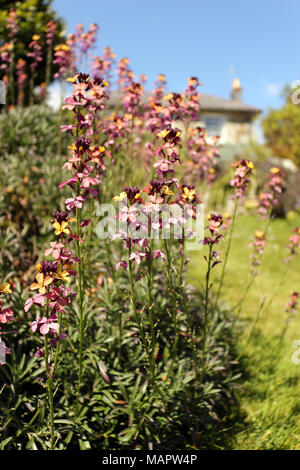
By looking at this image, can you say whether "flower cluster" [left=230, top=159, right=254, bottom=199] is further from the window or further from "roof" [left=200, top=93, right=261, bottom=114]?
the window

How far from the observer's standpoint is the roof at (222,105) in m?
24.4

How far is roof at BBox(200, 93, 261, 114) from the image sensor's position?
24.4 m

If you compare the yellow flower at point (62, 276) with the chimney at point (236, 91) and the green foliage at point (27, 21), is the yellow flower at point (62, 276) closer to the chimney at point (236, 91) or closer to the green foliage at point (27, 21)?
the green foliage at point (27, 21)

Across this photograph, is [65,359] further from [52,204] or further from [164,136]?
[52,204]

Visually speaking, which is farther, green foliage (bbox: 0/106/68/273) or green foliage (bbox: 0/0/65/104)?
green foliage (bbox: 0/0/65/104)

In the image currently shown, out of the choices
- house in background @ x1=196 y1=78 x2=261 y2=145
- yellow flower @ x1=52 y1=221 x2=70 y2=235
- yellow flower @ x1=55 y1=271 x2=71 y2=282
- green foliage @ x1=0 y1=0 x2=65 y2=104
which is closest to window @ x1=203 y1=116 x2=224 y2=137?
house in background @ x1=196 y1=78 x2=261 y2=145

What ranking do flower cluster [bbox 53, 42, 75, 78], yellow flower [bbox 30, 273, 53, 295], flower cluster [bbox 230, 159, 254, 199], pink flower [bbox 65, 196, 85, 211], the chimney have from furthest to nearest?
1. the chimney
2. flower cluster [bbox 53, 42, 75, 78]
3. flower cluster [bbox 230, 159, 254, 199]
4. pink flower [bbox 65, 196, 85, 211]
5. yellow flower [bbox 30, 273, 53, 295]

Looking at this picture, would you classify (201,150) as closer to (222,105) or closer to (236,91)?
(222,105)

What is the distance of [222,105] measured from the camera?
82.3ft

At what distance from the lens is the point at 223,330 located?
3.64 m

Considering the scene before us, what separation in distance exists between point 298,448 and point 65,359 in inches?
69.6

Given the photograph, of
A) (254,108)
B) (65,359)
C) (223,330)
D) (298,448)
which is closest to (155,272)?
(223,330)

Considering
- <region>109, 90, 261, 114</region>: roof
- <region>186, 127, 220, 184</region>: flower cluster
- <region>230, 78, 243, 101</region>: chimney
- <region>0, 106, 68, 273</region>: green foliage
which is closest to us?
<region>186, 127, 220, 184</region>: flower cluster

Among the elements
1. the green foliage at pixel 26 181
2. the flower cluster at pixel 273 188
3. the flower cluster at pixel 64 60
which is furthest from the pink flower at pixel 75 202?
the flower cluster at pixel 64 60
